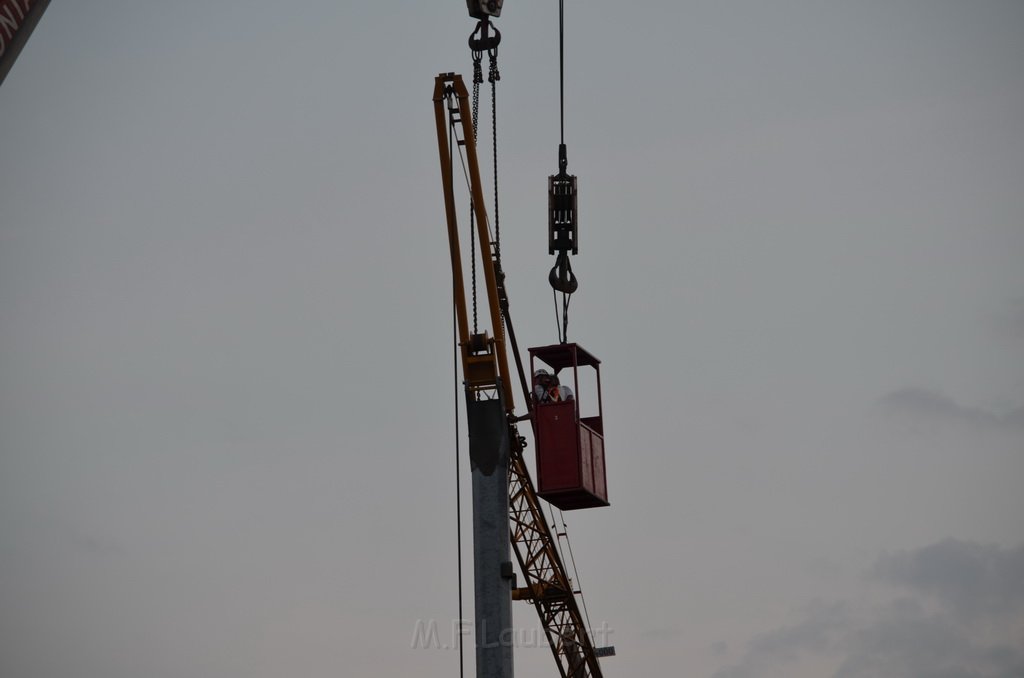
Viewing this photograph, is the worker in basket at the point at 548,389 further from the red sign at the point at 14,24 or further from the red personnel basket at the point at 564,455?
the red sign at the point at 14,24

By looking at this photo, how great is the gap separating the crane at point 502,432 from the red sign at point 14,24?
69.1 feet

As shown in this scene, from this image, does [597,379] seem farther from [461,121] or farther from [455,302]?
[461,121]

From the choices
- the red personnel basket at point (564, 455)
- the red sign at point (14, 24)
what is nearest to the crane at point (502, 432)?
the red personnel basket at point (564, 455)

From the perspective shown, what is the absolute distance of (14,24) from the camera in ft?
105

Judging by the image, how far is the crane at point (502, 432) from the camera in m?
48.7

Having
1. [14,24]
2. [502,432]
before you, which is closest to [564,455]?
[502,432]

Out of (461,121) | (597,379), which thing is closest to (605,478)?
(597,379)

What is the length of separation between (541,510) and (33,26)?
27545 millimetres

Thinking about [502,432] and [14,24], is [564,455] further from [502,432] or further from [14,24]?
[14,24]

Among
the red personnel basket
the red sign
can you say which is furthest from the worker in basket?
the red sign

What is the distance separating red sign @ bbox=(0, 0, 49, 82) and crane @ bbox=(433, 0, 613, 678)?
829 inches

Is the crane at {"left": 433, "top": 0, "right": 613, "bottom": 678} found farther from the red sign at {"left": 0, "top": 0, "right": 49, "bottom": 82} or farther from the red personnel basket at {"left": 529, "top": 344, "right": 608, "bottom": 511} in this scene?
the red sign at {"left": 0, "top": 0, "right": 49, "bottom": 82}

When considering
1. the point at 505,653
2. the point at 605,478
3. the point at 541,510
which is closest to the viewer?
the point at 505,653

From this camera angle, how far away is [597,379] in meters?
53.2
